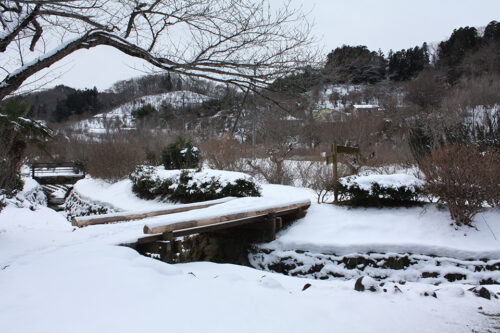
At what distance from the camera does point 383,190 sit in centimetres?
681

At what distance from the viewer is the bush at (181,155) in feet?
45.6

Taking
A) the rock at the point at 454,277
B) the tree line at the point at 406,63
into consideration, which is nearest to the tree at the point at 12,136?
the tree line at the point at 406,63

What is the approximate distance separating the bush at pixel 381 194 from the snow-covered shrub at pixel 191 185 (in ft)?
8.43

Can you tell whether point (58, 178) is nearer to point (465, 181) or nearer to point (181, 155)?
point (181, 155)

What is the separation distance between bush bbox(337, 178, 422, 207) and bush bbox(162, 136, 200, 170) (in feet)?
25.7

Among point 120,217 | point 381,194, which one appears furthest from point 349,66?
point 120,217

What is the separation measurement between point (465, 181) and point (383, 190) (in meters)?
1.38

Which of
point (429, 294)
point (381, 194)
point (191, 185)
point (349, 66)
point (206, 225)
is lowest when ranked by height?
point (429, 294)

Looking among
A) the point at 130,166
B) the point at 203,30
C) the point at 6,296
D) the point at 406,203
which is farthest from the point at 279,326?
the point at 130,166

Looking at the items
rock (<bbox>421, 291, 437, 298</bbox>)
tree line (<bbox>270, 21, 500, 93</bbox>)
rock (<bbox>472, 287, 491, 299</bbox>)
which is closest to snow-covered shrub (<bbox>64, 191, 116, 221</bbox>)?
tree line (<bbox>270, 21, 500, 93</bbox>)

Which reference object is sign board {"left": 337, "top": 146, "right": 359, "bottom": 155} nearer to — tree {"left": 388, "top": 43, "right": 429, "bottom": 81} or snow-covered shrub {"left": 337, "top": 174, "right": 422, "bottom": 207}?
snow-covered shrub {"left": 337, "top": 174, "right": 422, "bottom": 207}

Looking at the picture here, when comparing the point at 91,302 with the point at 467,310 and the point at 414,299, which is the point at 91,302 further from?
the point at 467,310

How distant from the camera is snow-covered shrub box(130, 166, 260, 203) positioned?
29.2 ft

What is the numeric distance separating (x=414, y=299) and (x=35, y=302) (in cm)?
325
